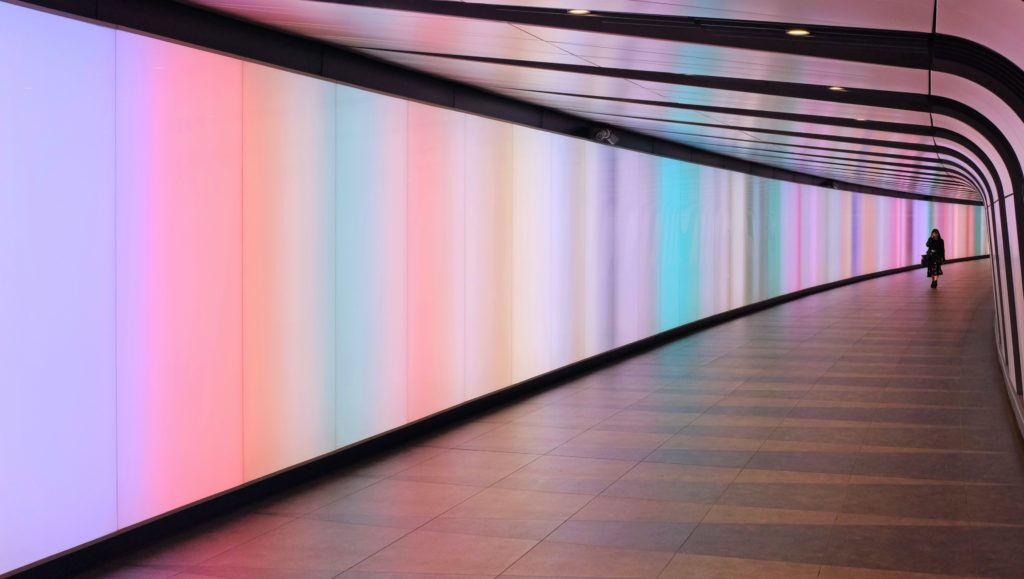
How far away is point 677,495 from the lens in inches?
294

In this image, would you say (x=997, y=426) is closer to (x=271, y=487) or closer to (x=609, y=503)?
(x=609, y=503)

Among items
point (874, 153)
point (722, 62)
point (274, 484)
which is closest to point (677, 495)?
point (274, 484)

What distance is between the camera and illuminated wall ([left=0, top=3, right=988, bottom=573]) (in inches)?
212

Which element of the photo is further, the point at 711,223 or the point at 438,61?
the point at 711,223

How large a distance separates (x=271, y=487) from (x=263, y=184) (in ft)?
7.48

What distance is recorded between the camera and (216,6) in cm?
680

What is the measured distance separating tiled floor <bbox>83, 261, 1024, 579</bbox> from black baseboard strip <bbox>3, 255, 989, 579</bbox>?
135 mm

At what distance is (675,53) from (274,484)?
4555 millimetres

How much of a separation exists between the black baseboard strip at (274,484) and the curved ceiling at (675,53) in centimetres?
339

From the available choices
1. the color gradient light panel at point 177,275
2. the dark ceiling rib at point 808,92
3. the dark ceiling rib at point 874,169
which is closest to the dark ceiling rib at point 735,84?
the dark ceiling rib at point 808,92

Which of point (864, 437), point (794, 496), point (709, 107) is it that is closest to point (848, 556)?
point (794, 496)

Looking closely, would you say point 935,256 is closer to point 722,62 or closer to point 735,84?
point 735,84

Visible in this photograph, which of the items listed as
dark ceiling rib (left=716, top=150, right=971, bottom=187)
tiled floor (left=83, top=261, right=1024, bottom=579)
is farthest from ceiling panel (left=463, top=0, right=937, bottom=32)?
dark ceiling rib (left=716, top=150, right=971, bottom=187)

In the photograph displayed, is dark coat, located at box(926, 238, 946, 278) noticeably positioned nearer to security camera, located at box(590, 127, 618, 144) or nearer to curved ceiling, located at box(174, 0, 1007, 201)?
curved ceiling, located at box(174, 0, 1007, 201)
